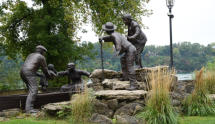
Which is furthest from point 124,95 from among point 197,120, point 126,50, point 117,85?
point 197,120

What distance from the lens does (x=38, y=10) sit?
17109mm

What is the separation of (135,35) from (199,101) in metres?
2.72

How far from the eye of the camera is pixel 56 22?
16219 millimetres

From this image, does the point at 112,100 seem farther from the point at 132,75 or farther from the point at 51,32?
the point at 51,32

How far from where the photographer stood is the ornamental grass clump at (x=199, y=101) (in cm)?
671

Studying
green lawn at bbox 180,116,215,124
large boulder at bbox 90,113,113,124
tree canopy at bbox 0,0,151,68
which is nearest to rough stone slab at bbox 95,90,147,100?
large boulder at bbox 90,113,113,124

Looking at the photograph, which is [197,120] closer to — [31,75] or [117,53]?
[117,53]

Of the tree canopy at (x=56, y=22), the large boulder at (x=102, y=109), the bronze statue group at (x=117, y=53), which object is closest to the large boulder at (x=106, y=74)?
the bronze statue group at (x=117, y=53)

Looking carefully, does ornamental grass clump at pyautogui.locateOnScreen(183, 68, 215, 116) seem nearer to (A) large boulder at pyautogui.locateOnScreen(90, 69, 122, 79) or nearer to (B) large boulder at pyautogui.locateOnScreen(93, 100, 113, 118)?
(B) large boulder at pyautogui.locateOnScreen(93, 100, 113, 118)

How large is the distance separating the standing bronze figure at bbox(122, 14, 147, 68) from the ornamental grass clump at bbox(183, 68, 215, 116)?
7.63ft

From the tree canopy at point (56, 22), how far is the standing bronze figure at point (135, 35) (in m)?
6.86

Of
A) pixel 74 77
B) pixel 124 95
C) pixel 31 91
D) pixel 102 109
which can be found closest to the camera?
pixel 102 109

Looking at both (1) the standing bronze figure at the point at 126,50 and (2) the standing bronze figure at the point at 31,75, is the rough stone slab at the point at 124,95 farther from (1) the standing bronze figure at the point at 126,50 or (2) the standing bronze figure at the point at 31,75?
(2) the standing bronze figure at the point at 31,75

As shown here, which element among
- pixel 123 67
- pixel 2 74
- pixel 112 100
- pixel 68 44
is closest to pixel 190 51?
pixel 68 44
